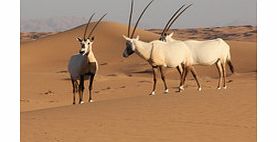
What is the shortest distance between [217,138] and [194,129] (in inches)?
20.0

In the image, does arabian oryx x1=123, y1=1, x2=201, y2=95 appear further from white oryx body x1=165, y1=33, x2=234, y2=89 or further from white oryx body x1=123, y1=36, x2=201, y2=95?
white oryx body x1=165, y1=33, x2=234, y2=89

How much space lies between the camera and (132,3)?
13.0 m

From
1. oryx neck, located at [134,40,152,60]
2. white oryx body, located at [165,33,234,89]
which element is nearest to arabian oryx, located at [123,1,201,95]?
oryx neck, located at [134,40,152,60]

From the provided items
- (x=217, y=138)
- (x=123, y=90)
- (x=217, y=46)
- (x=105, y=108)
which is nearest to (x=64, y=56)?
(x=123, y=90)

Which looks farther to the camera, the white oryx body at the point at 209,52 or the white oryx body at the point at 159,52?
the white oryx body at the point at 209,52

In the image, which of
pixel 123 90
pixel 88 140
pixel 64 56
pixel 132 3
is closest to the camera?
pixel 88 140

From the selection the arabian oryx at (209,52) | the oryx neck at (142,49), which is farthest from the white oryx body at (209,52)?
the oryx neck at (142,49)

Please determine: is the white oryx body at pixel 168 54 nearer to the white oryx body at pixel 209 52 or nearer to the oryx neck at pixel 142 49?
the oryx neck at pixel 142 49

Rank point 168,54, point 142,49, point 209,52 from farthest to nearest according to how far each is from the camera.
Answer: point 209,52, point 168,54, point 142,49

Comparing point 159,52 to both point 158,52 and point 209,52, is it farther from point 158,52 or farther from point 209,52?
point 209,52

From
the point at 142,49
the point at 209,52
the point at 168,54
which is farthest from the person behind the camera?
the point at 209,52

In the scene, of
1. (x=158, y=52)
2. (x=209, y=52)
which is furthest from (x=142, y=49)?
(x=209, y=52)

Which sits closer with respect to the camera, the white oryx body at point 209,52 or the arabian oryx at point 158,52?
the arabian oryx at point 158,52
